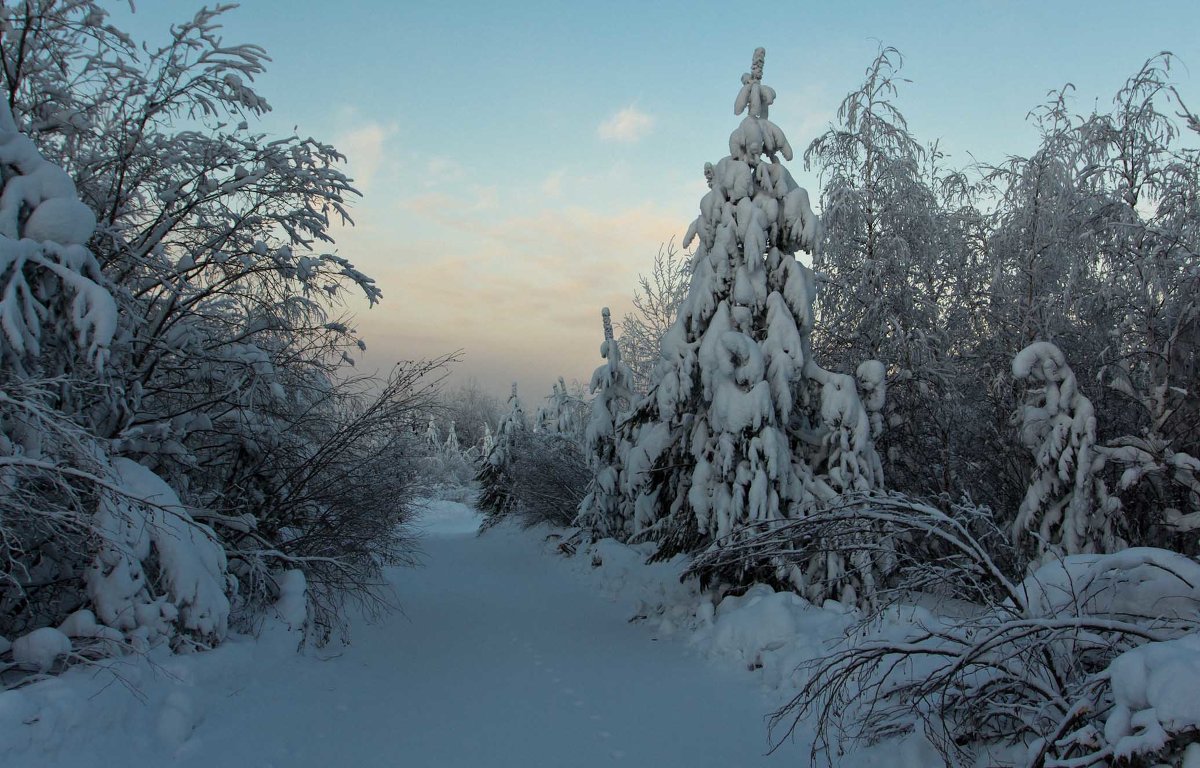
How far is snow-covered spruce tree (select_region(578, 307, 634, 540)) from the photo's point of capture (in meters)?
15.3

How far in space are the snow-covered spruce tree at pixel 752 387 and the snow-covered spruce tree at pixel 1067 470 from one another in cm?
218

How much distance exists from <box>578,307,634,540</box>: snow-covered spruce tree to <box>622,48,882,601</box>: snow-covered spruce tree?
420 cm

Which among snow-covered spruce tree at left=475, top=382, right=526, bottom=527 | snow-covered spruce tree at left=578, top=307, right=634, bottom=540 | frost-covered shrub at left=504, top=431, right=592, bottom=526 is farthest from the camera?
snow-covered spruce tree at left=475, top=382, right=526, bottom=527

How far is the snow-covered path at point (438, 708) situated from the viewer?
190 inches

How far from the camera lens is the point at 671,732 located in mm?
5863

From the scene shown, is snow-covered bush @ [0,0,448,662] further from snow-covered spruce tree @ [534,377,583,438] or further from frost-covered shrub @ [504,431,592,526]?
snow-covered spruce tree @ [534,377,583,438]

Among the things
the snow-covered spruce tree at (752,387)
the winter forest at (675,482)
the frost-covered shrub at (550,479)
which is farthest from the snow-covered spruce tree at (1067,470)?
the frost-covered shrub at (550,479)

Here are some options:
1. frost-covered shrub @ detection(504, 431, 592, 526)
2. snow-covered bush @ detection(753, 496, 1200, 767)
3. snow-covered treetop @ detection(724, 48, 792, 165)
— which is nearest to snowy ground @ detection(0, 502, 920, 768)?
snow-covered bush @ detection(753, 496, 1200, 767)

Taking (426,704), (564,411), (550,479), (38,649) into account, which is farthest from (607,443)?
(564,411)

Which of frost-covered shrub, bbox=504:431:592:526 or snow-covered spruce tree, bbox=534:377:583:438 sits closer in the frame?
frost-covered shrub, bbox=504:431:592:526

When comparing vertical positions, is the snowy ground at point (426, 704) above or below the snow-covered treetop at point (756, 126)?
below

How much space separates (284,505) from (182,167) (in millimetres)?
4357

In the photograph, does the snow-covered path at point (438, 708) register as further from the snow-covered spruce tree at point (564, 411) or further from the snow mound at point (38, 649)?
the snow-covered spruce tree at point (564, 411)

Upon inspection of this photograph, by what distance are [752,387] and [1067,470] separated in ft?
13.7
